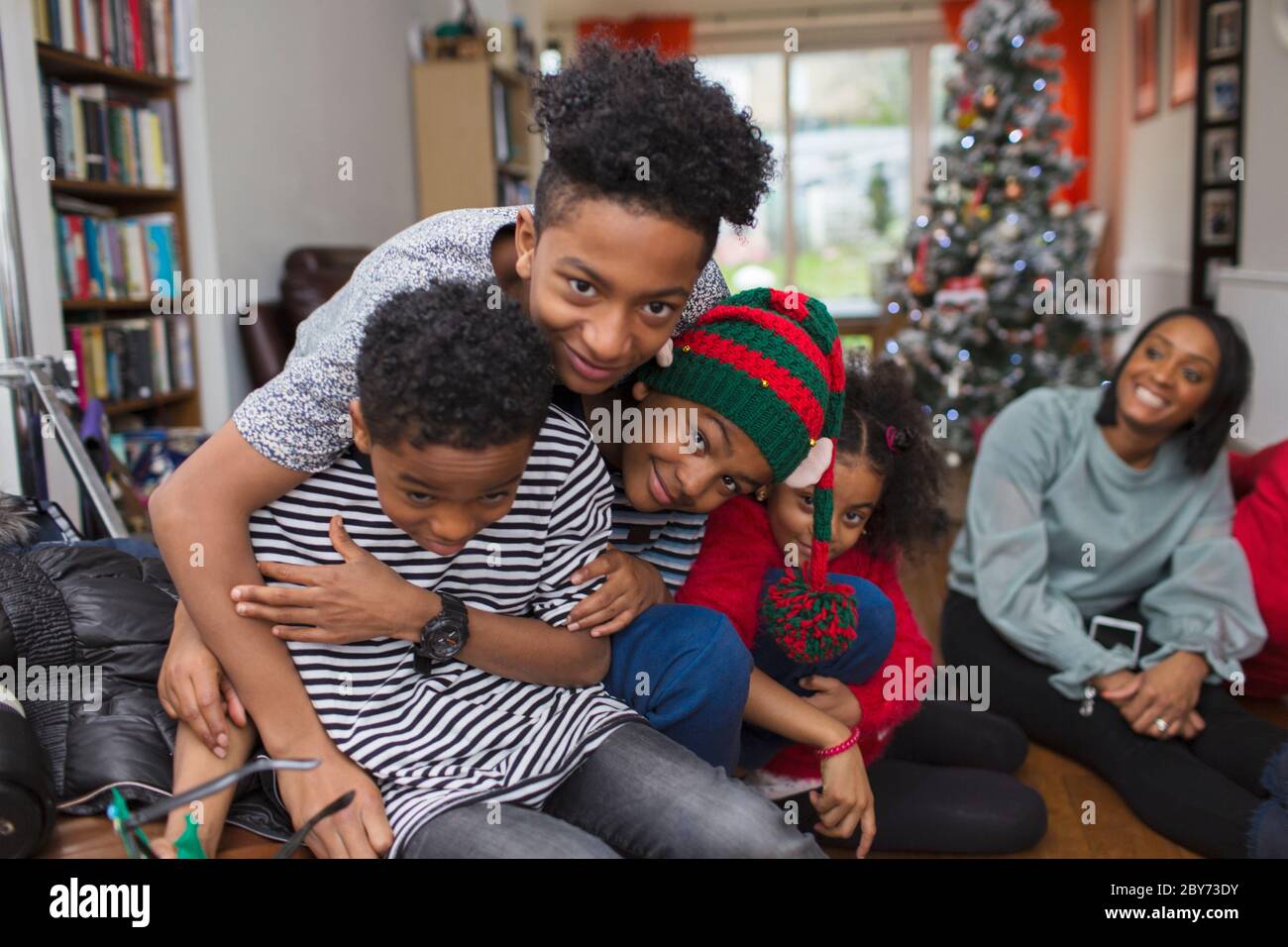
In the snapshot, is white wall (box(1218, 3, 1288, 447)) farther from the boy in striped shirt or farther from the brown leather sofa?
the boy in striped shirt

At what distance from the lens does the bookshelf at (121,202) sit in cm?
304

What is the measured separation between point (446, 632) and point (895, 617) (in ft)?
2.38

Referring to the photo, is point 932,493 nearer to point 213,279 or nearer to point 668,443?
point 668,443

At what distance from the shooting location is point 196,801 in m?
1.11

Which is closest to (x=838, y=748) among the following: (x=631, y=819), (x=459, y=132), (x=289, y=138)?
(x=631, y=819)

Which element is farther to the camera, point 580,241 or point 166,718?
point 166,718

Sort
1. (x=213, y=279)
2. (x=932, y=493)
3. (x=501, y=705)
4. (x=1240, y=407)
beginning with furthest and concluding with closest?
(x=213, y=279), (x=1240, y=407), (x=932, y=493), (x=501, y=705)

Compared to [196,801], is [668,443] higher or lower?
higher

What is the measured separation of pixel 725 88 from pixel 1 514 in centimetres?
106

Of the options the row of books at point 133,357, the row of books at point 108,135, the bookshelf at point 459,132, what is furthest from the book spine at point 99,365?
the bookshelf at point 459,132

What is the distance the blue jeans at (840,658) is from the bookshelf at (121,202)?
90.6 inches

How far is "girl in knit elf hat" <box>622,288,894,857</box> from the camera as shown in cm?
125
